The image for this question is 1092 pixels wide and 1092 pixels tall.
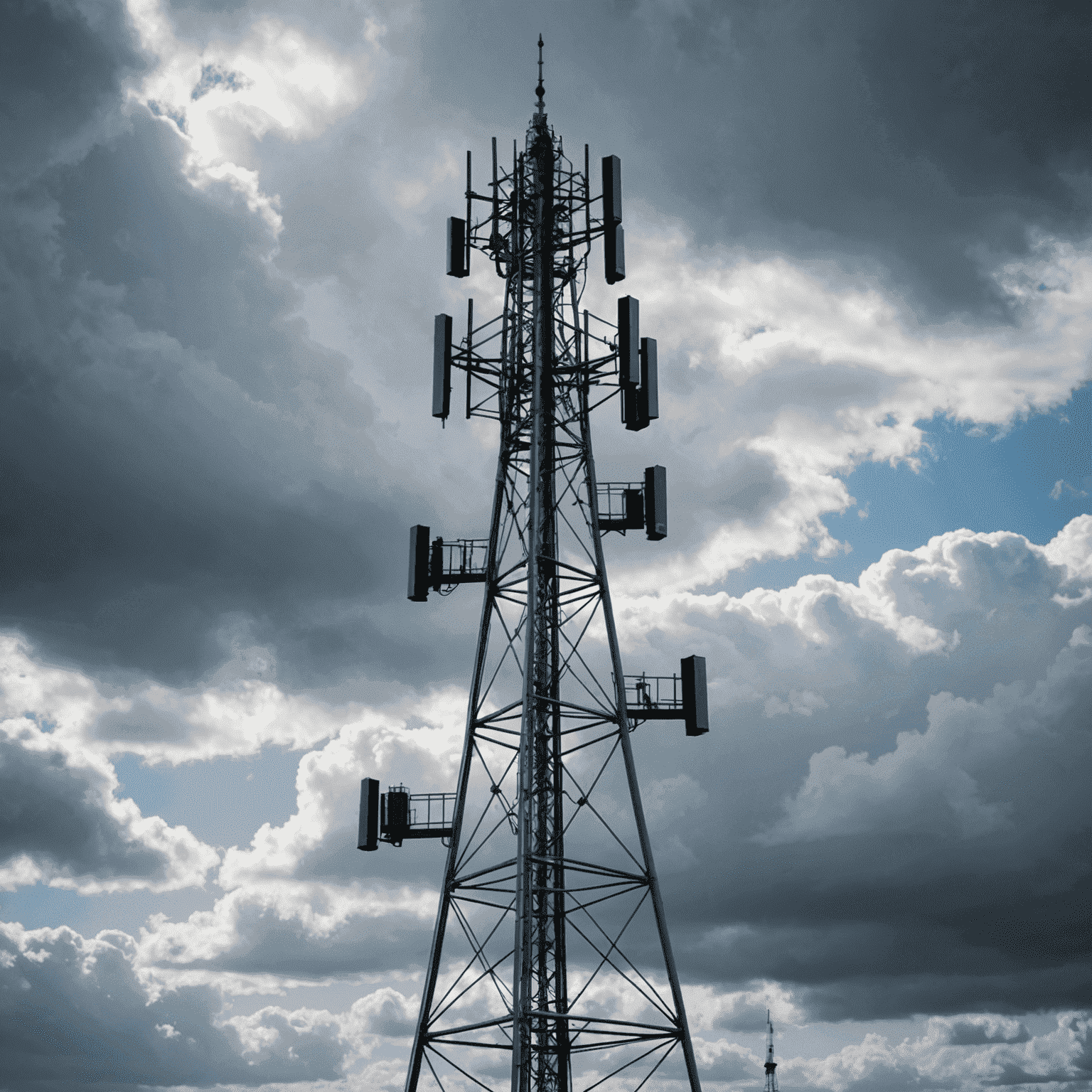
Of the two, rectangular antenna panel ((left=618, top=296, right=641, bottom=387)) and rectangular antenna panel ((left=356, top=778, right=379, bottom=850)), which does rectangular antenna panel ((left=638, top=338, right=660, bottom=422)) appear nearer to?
rectangular antenna panel ((left=618, top=296, right=641, bottom=387))

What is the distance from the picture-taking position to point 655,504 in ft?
180

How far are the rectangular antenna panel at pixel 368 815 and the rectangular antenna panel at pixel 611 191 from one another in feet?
74.7

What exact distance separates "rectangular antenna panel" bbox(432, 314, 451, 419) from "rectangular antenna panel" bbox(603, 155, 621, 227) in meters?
7.10

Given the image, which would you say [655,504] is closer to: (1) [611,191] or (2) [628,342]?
(2) [628,342]

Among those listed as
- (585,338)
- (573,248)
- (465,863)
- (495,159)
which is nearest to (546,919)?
(465,863)

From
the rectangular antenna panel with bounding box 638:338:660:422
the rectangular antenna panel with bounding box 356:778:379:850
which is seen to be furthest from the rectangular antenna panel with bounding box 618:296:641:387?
the rectangular antenna panel with bounding box 356:778:379:850

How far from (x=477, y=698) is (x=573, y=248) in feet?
58.2

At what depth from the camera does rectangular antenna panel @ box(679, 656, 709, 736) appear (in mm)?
53678

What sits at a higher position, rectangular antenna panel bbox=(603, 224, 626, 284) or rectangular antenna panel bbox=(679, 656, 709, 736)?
rectangular antenna panel bbox=(603, 224, 626, 284)

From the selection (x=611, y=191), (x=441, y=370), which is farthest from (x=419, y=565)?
(x=611, y=191)

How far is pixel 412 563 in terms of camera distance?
56312 mm

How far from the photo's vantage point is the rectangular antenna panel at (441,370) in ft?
180

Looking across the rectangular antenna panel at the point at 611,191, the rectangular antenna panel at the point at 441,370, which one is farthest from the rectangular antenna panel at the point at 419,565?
the rectangular antenna panel at the point at 611,191

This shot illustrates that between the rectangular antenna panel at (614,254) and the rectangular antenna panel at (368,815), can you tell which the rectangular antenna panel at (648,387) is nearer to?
the rectangular antenna panel at (614,254)
